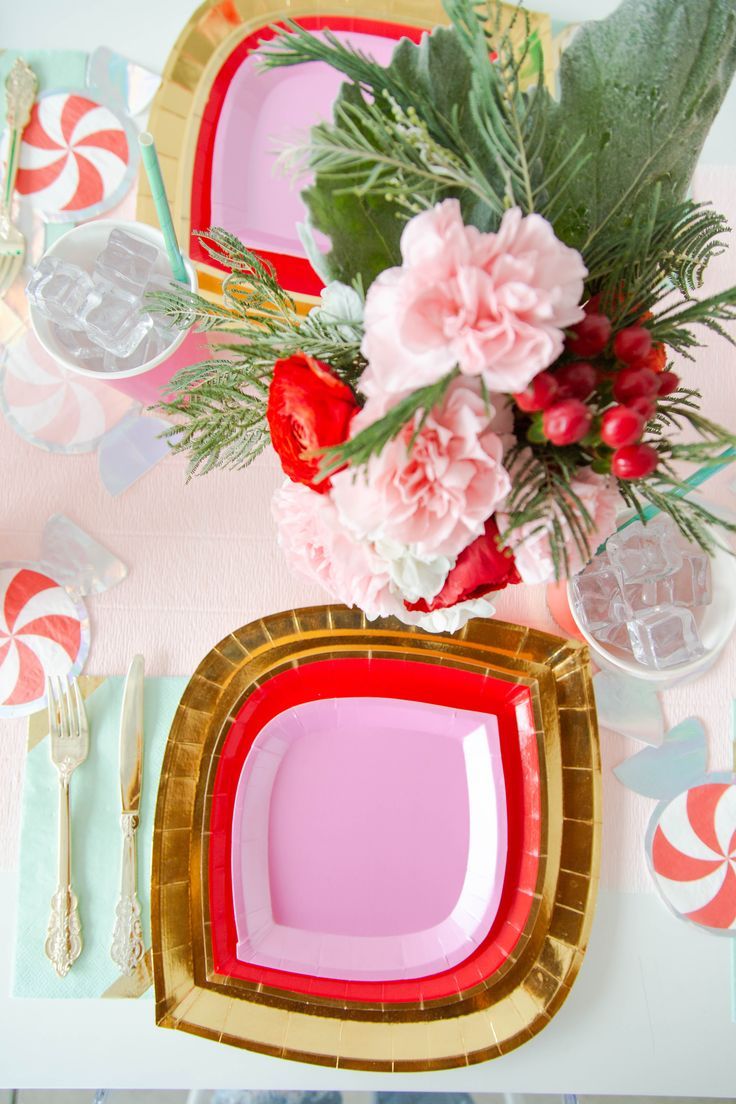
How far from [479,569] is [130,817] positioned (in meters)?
0.46

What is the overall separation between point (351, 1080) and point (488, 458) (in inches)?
24.8

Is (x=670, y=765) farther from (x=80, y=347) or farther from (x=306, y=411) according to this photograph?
(x=80, y=347)

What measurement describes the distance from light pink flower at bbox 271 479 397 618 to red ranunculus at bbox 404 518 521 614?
0.12ft

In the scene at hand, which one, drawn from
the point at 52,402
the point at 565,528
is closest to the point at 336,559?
the point at 565,528

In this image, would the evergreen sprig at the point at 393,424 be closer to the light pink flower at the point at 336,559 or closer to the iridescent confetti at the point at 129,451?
the light pink flower at the point at 336,559

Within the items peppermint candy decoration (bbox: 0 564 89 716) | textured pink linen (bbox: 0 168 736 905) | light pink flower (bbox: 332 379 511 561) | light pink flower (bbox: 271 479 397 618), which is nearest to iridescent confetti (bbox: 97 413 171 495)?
textured pink linen (bbox: 0 168 736 905)

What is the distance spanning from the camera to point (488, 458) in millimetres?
333

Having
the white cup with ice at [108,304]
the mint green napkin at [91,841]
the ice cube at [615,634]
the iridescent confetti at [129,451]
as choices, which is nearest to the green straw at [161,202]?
the white cup with ice at [108,304]

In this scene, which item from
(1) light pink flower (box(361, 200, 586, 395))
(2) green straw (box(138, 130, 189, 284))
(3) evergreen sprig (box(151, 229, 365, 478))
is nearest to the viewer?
(1) light pink flower (box(361, 200, 586, 395))

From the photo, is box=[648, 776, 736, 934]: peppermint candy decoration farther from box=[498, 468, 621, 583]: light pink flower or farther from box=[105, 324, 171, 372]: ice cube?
box=[105, 324, 171, 372]: ice cube

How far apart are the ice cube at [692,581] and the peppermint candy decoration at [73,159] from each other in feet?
2.19

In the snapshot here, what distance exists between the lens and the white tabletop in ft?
2.23

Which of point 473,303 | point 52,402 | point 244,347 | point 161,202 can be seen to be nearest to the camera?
point 473,303

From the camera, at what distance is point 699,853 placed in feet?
2.28
